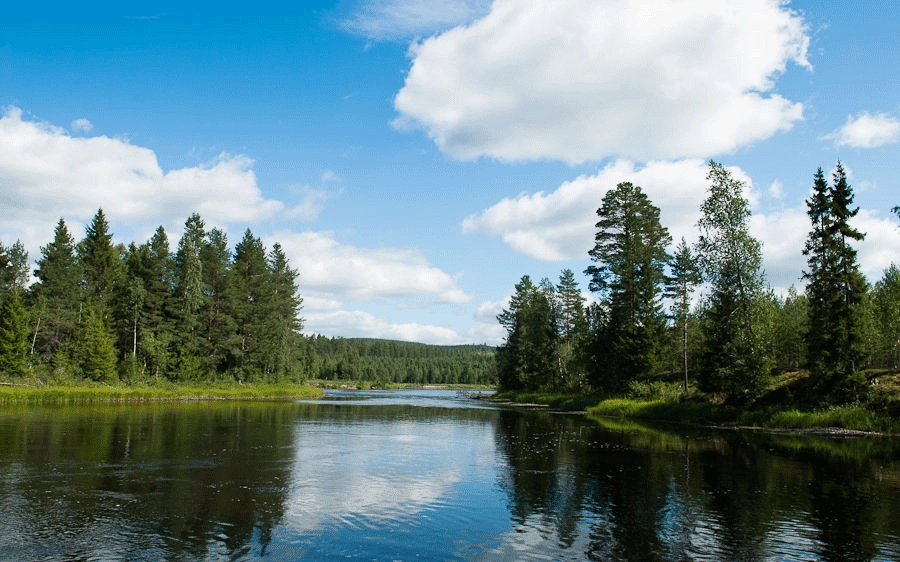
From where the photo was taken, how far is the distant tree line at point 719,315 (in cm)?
4041

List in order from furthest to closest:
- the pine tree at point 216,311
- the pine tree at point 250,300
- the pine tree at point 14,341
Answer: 1. the pine tree at point 250,300
2. the pine tree at point 216,311
3. the pine tree at point 14,341

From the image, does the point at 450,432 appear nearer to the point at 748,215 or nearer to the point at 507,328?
the point at 748,215

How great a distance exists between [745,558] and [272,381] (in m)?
86.7

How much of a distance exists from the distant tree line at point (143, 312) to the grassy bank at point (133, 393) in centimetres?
303

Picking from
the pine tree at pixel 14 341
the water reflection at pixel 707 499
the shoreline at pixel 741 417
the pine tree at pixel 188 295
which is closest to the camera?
the water reflection at pixel 707 499

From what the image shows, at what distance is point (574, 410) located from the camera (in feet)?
217

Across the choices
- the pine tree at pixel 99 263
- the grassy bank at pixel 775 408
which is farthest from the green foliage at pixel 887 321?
the pine tree at pixel 99 263

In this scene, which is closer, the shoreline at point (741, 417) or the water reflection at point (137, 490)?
the water reflection at point (137, 490)

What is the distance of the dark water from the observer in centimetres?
1359

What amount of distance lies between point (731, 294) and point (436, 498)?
3756cm

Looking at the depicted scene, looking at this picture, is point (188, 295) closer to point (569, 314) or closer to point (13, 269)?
point (13, 269)

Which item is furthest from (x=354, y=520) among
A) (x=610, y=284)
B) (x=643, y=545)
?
(x=610, y=284)

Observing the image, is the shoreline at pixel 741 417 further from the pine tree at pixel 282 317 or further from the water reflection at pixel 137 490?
the pine tree at pixel 282 317

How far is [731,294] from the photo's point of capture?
157ft
